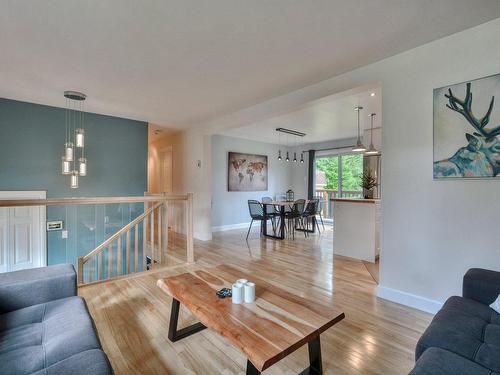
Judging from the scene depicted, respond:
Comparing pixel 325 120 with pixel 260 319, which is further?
pixel 325 120

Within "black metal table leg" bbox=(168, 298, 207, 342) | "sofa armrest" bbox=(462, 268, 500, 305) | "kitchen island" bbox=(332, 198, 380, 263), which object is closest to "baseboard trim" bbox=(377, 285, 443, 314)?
"sofa armrest" bbox=(462, 268, 500, 305)

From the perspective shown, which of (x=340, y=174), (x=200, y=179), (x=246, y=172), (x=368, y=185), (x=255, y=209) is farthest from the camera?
(x=340, y=174)

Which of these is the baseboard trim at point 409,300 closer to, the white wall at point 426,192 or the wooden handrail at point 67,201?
Answer: the white wall at point 426,192

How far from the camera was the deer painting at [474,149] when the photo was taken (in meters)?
2.09

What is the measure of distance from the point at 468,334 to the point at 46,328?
7.45ft

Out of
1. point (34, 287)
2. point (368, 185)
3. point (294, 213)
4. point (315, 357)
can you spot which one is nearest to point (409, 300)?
point (315, 357)

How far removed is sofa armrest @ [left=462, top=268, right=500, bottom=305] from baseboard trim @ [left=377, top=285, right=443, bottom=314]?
755 millimetres

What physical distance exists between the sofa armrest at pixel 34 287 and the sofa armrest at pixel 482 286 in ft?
9.12

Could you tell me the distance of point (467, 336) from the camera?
4.25 ft

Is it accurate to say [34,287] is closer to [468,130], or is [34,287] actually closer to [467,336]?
[467,336]

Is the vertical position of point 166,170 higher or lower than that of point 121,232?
higher

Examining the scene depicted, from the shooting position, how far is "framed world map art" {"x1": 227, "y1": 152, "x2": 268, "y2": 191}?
7137 mm

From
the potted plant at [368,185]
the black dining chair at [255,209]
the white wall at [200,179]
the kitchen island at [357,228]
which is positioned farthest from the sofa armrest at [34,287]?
the potted plant at [368,185]

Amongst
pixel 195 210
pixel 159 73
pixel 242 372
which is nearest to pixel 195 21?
pixel 159 73
